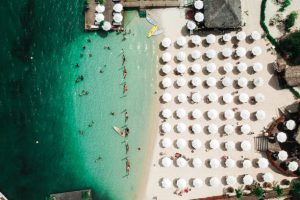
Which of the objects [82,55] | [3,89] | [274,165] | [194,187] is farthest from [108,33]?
[274,165]

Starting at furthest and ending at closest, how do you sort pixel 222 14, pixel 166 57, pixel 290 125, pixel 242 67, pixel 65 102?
pixel 65 102
pixel 166 57
pixel 242 67
pixel 222 14
pixel 290 125

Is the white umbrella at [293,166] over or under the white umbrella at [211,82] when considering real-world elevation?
under

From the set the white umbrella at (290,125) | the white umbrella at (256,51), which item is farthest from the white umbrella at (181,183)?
the white umbrella at (256,51)

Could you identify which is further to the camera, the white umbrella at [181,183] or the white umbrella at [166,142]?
the white umbrella at [166,142]

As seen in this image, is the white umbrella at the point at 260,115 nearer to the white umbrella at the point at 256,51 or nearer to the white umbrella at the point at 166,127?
the white umbrella at the point at 256,51

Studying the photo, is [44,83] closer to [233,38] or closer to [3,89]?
[3,89]

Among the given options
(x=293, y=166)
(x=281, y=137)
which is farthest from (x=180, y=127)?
(x=293, y=166)

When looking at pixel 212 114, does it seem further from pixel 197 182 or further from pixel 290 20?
pixel 290 20
